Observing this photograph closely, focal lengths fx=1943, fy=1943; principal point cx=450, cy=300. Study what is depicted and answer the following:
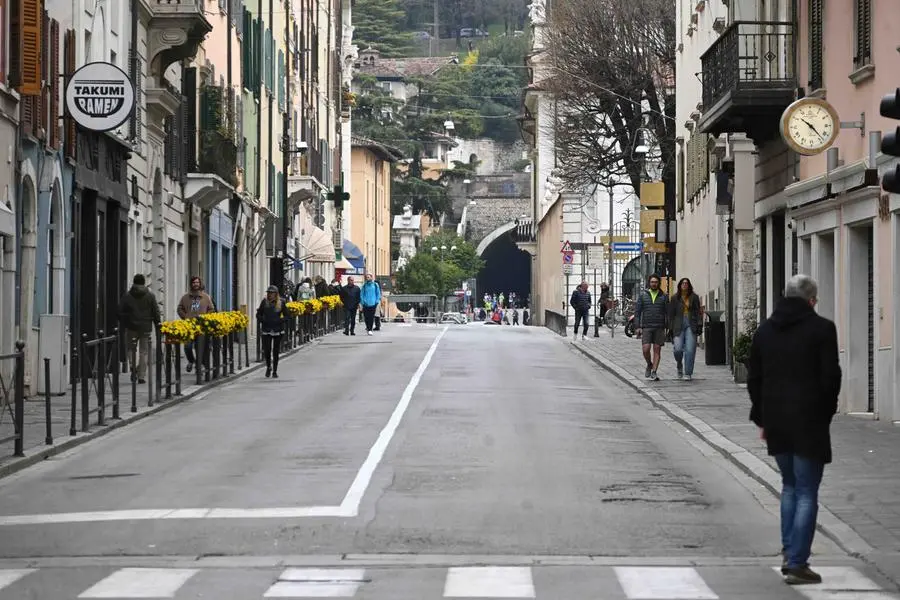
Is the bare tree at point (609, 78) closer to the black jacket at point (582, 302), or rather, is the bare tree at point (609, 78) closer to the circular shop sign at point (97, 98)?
the black jacket at point (582, 302)

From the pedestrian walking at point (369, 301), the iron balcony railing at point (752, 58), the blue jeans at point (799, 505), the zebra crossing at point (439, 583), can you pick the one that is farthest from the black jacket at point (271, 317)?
the blue jeans at point (799, 505)

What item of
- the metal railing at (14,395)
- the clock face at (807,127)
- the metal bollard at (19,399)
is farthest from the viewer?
the clock face at (807,127)

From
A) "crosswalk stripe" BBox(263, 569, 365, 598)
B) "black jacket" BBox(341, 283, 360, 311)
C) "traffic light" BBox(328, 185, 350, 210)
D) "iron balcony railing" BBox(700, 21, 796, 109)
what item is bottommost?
"crosswalk stripe" BBox(263, 569, 365, 598)

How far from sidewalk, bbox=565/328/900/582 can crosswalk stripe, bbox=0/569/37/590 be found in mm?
4802

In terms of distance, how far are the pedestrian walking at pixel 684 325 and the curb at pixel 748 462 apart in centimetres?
80

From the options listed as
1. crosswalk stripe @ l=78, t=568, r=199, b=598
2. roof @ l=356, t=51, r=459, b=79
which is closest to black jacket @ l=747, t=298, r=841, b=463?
crosswalk stripe @ l=78, t=568, r=199, b=598

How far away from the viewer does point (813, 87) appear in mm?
25891

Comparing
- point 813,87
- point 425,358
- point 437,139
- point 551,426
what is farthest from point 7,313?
point 437,139

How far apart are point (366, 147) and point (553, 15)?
51.4 m

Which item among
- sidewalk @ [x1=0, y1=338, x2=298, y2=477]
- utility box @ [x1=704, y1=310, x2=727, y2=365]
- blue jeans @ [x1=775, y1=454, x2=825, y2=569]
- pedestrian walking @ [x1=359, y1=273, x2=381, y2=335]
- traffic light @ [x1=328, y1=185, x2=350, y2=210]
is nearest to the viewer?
blue jeans @ [x1=775, y1=454, x2=825, y2=569]

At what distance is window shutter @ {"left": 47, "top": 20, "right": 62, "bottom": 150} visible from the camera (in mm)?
27984

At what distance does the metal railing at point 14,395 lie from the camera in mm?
17172

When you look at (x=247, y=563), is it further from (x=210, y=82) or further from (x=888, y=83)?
(x=210, y=82)

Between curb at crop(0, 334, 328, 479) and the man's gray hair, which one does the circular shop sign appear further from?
the man's gray hair
